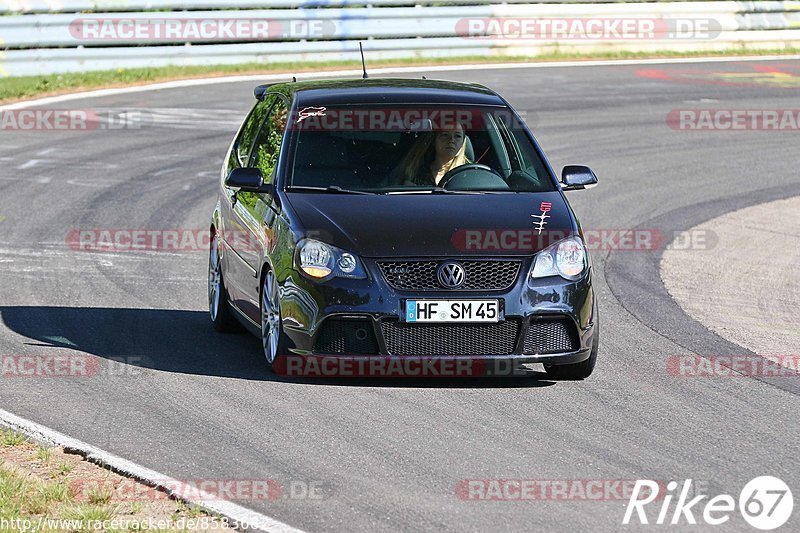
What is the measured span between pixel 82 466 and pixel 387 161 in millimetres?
3268

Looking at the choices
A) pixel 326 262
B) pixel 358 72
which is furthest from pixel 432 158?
pixel 358 72

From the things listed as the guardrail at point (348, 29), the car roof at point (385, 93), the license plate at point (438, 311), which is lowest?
the guardrail at point (348, 29)

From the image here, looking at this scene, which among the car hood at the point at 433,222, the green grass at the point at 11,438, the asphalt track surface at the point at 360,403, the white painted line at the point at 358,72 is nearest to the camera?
the asphalt track surface at the point at 360,403

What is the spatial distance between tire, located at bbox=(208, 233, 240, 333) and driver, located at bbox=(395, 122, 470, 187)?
1686 millimetres

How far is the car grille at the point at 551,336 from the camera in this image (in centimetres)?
877

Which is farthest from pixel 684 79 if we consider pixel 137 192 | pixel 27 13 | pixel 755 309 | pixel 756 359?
pixel 756 359

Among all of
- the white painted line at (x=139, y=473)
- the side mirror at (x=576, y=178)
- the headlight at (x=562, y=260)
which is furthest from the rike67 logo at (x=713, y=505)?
the side mirror at (x=576, y=178)

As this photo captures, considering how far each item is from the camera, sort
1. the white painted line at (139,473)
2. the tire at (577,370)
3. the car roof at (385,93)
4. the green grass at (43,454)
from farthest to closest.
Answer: the car roof at (385,93)
the tire at (577,370)
the green grass at (43,454)
the white painted line at (139,473)

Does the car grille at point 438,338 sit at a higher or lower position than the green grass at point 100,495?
higher

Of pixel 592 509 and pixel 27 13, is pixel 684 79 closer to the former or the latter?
pixel 27 13

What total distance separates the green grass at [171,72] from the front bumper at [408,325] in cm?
1653

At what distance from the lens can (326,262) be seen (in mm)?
8719

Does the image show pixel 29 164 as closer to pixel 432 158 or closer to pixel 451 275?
pixel 432 158

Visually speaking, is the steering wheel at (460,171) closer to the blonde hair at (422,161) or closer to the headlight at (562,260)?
the blonde hair at (422,161)
